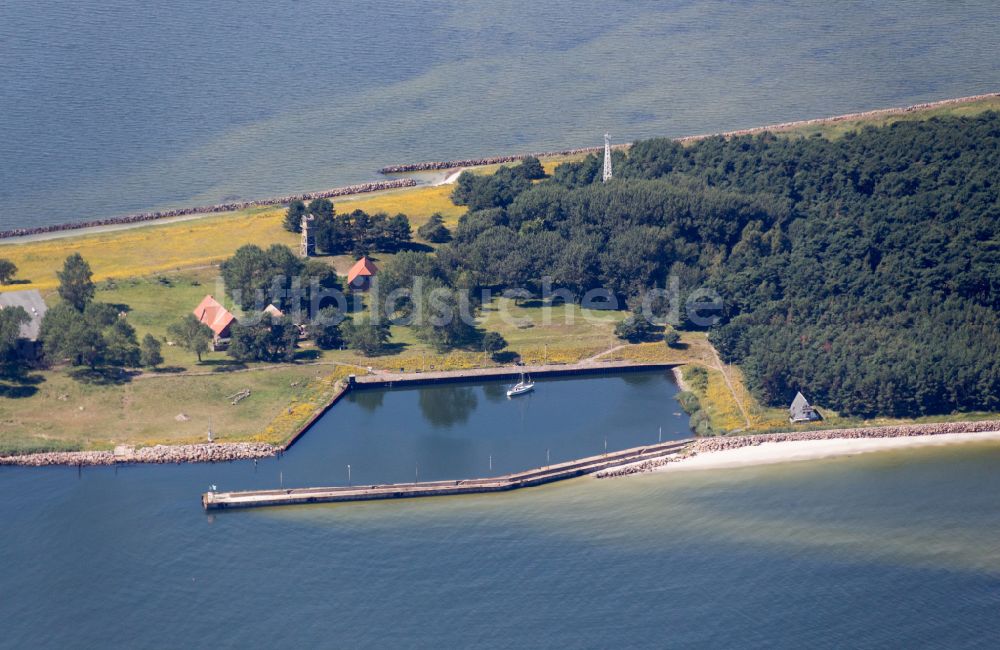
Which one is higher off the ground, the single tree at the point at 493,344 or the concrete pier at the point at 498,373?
the single tree at the point at 493,344

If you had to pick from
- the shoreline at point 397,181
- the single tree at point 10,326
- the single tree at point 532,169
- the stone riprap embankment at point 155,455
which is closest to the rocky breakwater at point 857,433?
the stone riprap embankment at point 155,455

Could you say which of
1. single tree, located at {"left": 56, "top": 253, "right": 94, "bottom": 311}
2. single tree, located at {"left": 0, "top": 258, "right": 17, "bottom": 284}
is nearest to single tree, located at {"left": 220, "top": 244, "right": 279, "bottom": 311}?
single tree, located at {"left": 56, "top": 253, "right": 94, "bottom": 311}

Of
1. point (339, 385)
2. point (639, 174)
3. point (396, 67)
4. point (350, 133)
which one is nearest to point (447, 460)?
point (339, 385)

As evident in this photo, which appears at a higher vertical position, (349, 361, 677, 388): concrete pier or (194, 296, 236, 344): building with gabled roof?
(194, 296, 236, 344): building with gabled roof

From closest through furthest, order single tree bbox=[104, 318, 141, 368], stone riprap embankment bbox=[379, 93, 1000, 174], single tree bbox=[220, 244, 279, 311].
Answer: single tree bbox=[104, 318, 141, 368] < single tree bbox=[220, 244, 279, 311] < stone riprap embankment bbox=[379, 93, 1000, 174]

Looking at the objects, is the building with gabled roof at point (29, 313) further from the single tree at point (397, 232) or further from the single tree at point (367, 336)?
the single tree at point (397, 232)

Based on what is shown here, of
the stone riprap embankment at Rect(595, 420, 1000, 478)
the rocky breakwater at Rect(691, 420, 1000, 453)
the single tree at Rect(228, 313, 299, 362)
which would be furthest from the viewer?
the single tree at Rect(228, 313, 299, 362)

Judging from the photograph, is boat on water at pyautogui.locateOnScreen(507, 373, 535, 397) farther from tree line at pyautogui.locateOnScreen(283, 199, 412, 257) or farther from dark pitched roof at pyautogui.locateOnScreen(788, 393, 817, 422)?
tree line at pyautogui.locateOnScreen(283, 199, 412, 257)
